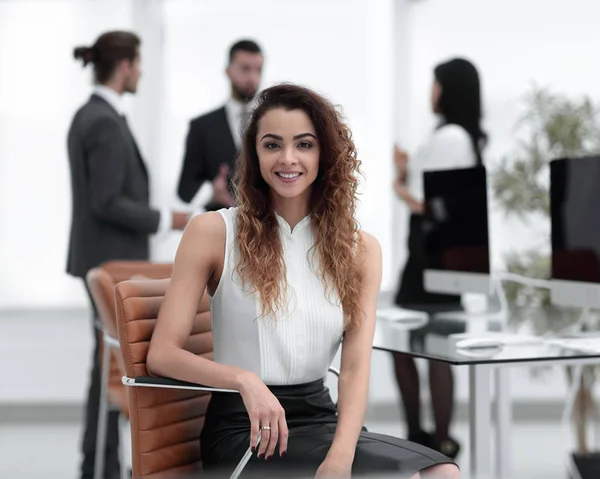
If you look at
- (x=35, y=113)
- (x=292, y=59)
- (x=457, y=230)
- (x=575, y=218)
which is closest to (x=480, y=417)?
(x=575, y=218)

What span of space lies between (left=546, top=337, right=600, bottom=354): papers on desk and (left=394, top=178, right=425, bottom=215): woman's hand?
1.34m

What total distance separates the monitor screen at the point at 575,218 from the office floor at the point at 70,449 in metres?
1.24

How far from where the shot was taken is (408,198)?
13.2 feet

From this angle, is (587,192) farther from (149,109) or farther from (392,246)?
(149,109)

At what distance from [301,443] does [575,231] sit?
1.31 meters

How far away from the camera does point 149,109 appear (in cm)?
520

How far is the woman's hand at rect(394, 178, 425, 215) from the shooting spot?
3.94 metres

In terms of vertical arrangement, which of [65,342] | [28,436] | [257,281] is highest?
[257,281]

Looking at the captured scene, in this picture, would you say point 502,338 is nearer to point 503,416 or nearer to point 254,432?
point 503,416

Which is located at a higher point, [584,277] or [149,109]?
[149,109]

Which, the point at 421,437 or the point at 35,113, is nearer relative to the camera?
the point at 421,437

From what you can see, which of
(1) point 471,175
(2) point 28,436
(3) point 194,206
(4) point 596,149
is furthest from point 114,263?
(4) point 596,149

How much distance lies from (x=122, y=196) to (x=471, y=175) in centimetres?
147

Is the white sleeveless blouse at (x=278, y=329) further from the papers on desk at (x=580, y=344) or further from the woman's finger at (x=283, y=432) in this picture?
the papers on desk at (x=580, y=344)
